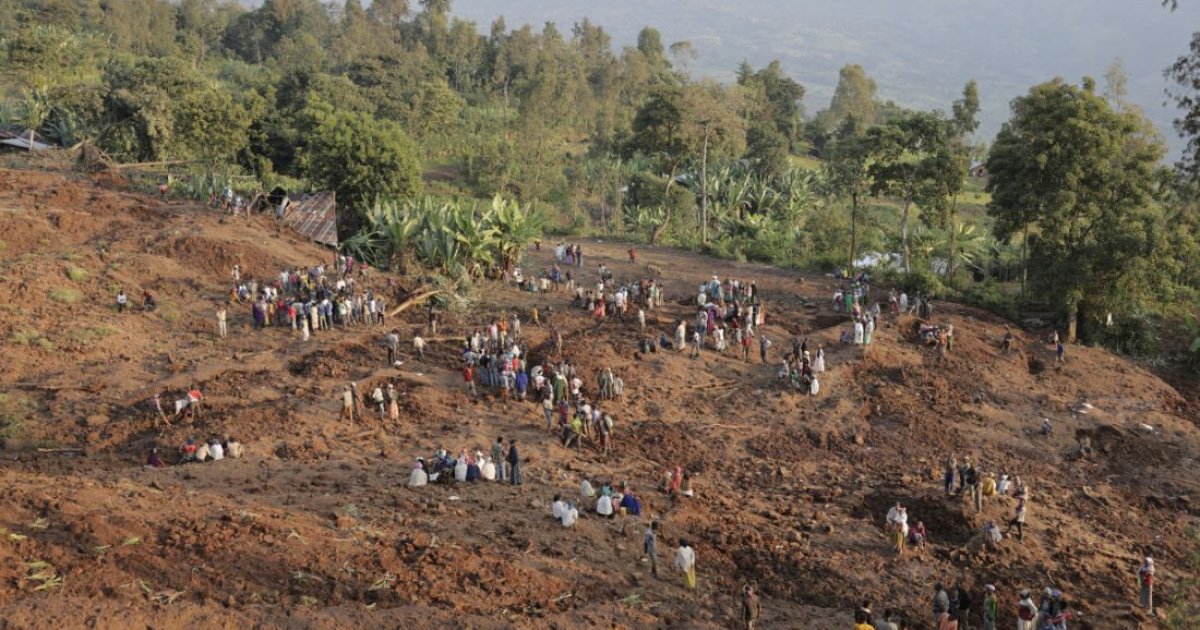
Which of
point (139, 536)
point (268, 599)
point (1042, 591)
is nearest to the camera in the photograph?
point (268, 599)

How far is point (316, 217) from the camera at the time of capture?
3033cm

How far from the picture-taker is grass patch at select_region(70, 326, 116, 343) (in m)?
20.5

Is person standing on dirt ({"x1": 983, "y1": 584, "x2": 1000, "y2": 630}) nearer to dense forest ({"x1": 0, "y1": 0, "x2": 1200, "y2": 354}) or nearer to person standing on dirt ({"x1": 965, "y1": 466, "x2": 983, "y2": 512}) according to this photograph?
person standing on dirt ({"x1": 965, "y1": 466, "x2": 983, "y2": 512})

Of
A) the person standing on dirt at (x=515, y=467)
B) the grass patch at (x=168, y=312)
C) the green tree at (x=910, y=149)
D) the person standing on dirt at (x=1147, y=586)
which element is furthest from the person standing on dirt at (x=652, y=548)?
the green tree at (x=910, y=149)

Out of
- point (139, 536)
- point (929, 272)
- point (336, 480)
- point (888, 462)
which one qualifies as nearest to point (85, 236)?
point (336, 480)

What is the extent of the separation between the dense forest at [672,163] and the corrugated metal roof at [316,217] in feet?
1.99

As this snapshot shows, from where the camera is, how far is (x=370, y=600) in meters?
11.4

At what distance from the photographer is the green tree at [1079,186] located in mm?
25297

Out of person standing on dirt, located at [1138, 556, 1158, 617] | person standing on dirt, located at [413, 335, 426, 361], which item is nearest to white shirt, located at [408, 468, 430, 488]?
person standing on dirt, located at [413, 335, 426, 361]

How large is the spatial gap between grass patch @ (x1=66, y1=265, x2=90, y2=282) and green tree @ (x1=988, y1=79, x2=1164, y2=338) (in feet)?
79.0

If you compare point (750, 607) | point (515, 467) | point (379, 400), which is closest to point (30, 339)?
point (379, 400)

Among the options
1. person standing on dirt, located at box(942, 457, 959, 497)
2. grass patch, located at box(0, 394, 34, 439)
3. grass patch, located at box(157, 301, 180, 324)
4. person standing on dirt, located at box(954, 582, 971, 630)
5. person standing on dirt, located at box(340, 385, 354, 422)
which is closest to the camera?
person standing on dirt, located at box(954, 582, 971, 630)

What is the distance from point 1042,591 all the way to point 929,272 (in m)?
17.2

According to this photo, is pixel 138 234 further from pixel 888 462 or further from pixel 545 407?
pixel 888 462
